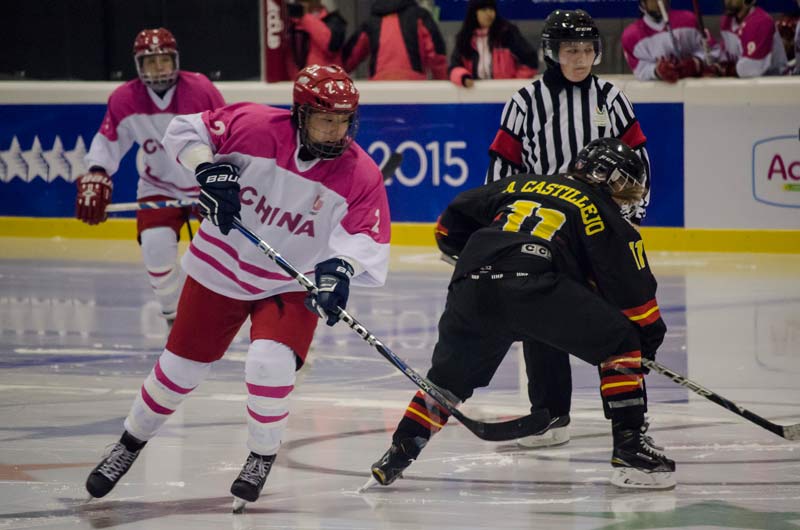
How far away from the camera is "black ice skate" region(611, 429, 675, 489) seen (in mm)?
4055

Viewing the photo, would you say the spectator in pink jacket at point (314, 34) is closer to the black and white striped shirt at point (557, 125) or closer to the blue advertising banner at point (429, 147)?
the blue advertising banner at point (429, 147)

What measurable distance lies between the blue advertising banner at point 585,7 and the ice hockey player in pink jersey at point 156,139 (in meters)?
3.33

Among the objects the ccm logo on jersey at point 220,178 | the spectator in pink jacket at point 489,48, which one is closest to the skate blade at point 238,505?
the ccm logo on jersey at point 220,178

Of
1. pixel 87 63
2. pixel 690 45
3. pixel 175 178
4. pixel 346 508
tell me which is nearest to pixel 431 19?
pixel 690 45

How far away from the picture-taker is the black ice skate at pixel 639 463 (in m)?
4.05

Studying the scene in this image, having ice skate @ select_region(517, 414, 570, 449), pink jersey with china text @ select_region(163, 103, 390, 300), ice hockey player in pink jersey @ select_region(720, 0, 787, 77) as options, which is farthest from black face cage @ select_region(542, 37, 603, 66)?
ice hockey player in pink jersey @ select_region(720, 0, 787, 77)

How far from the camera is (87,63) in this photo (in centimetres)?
977

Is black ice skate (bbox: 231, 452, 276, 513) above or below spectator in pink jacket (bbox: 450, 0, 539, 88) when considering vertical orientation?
below

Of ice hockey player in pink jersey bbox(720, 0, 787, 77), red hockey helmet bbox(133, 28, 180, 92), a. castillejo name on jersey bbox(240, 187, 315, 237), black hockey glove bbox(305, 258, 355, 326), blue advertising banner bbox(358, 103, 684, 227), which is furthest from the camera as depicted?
blue advertising banner bbox(358, 103, 684, 227)

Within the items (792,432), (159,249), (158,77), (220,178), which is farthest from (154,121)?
(792,432)

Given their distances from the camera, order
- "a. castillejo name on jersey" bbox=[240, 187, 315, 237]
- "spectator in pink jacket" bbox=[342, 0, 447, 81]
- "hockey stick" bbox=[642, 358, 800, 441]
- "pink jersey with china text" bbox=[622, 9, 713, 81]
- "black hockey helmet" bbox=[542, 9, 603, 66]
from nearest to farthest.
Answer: "a. castillejo name on jersey" bbox=[240, 187, 315, 237] < "hockey stick" bbox=[642, 358, 800, 441] < "black hockey helmet" bbox=[542, 9, 603, 66] < "pink jersey with china text" bbox=[622, 9, 713, 81] < "spectator in pink jacket" bbox=[342, 0, 447, 81]

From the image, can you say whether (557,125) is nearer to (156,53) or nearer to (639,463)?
(639,463)

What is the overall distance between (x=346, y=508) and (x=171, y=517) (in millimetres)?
459

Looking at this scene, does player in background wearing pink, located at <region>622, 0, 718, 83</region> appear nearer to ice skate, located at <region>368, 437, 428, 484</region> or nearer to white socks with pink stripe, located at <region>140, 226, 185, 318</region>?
white socks with pink stripe, located at <region>140, 226, 185, 318</region>
